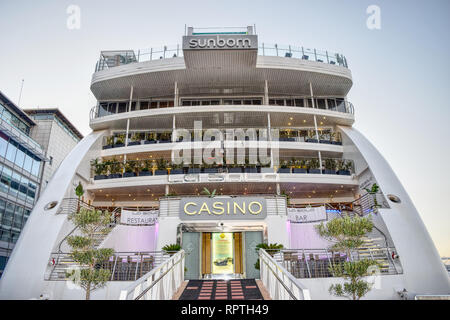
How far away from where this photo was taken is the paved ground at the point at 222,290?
10.2 metres

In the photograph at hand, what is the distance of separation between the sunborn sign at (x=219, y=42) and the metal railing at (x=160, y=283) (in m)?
17.2

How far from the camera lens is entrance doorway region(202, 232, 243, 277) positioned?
17609 millimetres

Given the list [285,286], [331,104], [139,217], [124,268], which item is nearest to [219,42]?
[331,104]

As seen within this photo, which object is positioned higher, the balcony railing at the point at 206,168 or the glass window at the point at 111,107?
the glass window at the point at 111,107

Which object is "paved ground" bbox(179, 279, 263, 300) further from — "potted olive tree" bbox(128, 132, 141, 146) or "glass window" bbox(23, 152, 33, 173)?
"glass window" bbox(23, 152, 33, 173)

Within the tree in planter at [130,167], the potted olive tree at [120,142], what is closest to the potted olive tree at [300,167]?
the tree in planter at [130,167]

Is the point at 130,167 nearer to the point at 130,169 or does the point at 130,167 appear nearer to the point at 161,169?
the point at 130,169

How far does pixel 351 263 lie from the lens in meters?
11.4

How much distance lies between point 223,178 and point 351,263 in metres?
13.3

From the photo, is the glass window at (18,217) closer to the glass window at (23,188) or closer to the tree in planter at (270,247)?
the glass window at (23,188)

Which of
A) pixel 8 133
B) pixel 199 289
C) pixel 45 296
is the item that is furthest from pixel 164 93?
pixel 199 289

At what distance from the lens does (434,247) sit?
57.1 ft

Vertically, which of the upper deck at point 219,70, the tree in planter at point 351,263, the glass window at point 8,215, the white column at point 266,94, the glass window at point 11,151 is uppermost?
the upper deck at point 219,70

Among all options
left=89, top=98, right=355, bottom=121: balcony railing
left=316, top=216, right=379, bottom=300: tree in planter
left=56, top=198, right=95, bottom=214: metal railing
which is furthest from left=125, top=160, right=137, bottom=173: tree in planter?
left=316, top=216, right=379, bottom=300: tree in planter
